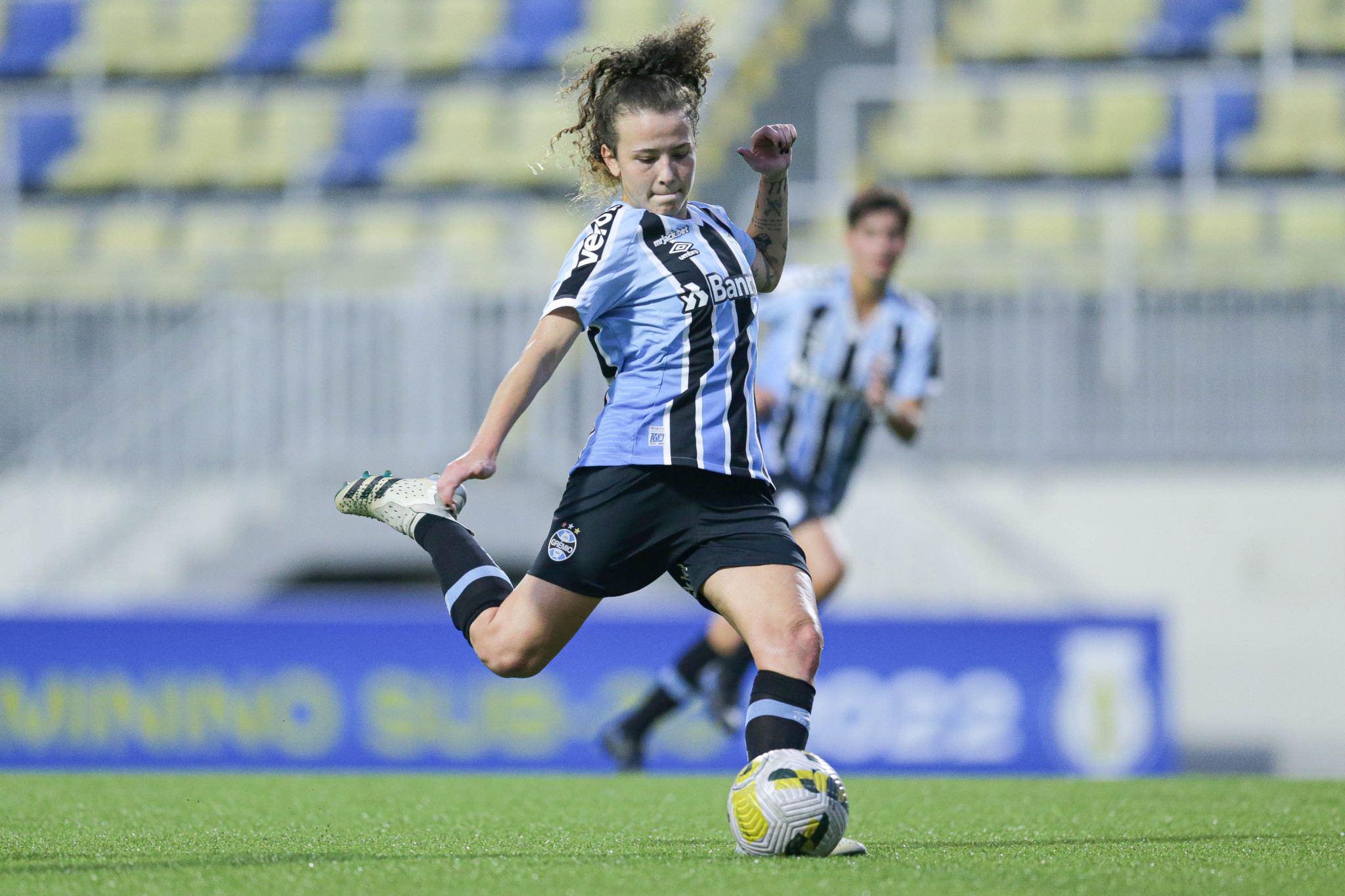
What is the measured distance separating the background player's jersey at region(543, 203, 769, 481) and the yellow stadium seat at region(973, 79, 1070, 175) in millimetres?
9721

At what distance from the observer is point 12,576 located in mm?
11070

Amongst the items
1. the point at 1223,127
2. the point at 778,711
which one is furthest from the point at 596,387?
the point at 778,711

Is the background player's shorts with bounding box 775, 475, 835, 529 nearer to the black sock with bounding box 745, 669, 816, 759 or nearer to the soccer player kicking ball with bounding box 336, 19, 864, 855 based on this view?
the soccer player kicking ball with bounding box 336, 19, 864, 855

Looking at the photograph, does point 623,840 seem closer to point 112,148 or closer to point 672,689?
point 672,689

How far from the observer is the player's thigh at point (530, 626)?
154 inches

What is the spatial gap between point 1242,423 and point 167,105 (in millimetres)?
9652

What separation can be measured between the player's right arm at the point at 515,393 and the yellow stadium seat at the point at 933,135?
974 centimetres

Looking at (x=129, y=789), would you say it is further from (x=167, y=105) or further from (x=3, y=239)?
(x=167, y=105)

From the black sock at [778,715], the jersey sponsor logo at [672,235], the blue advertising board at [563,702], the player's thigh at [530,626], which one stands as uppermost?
the jersey sponsor logo at [672,235]

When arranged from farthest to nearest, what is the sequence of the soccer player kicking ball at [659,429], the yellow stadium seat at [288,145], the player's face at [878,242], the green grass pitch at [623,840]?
the yellow stadium seat at [288,145], the player's face at [878,242], the soccer player kicking ball at [659,429], the green grass pitch at [623,840]

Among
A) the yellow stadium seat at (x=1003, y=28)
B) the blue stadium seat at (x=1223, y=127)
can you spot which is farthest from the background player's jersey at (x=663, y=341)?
the yellow stadium seat at (x=1003, y=28)

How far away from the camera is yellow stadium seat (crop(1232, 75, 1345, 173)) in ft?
42.1

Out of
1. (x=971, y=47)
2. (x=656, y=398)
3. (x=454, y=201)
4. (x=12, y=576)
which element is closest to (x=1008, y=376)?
(x=971, y=47)

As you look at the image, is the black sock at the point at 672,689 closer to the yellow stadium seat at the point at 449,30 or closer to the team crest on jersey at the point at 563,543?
the team crest on jersey at the point at 563,543
